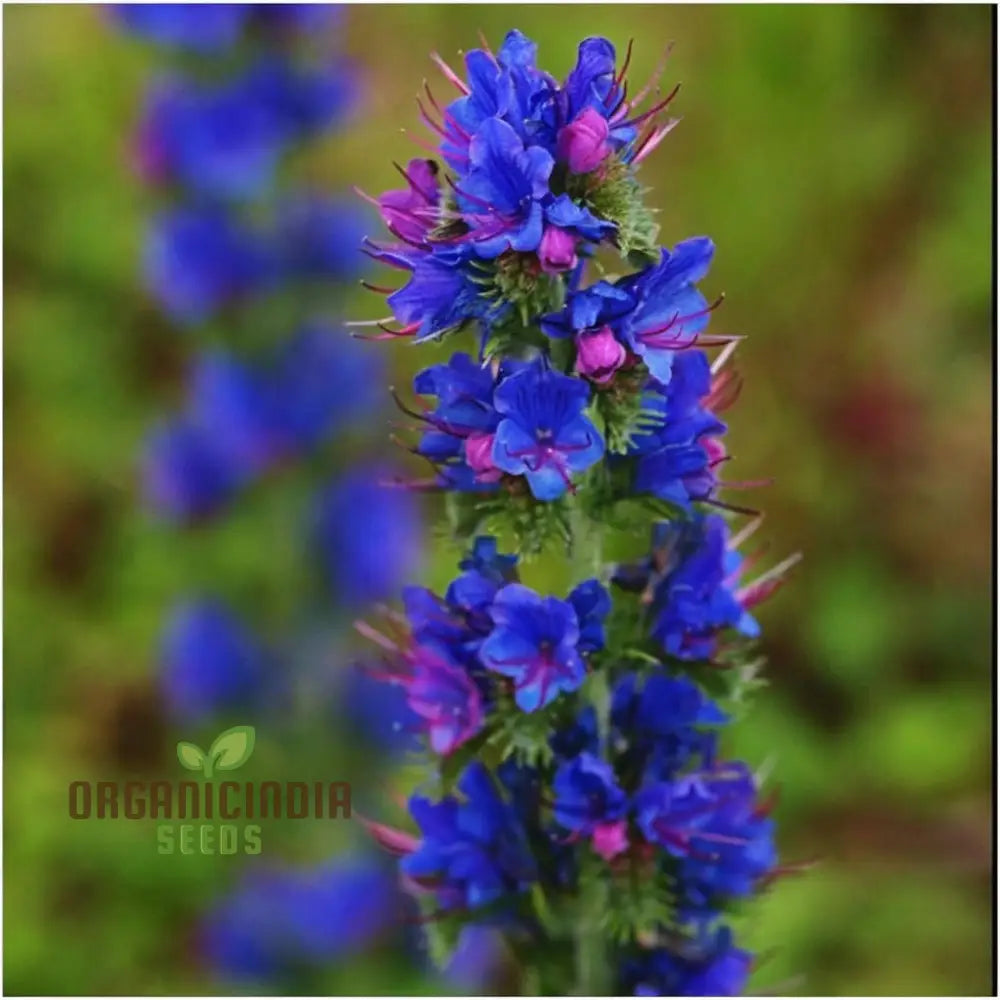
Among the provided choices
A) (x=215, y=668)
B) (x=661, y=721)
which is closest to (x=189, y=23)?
(x=215, y=668)

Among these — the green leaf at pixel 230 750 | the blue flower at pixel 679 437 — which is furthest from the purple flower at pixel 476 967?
the blue flower at pixel 679 437

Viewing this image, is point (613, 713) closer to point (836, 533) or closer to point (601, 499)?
point (601, 499)

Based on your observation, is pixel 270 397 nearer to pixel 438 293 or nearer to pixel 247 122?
pixel 247 122

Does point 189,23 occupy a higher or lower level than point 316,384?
higher

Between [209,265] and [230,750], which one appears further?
[209,265]

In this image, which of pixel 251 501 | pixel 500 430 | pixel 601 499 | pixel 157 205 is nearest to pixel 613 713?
pixel 601 499
